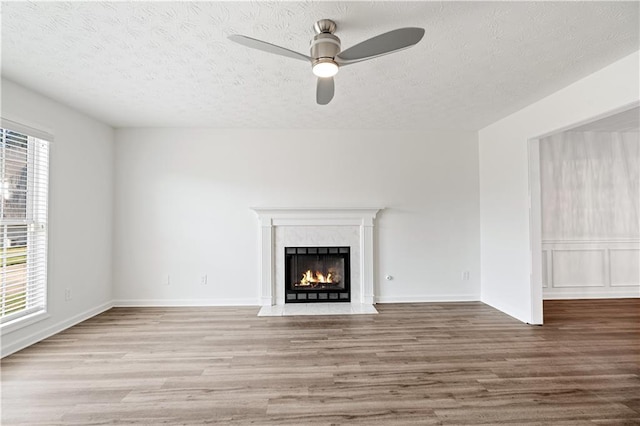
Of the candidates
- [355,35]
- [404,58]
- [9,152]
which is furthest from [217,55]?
[9,152]

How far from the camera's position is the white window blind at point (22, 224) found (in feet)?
9.14

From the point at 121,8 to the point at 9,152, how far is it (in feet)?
6.93

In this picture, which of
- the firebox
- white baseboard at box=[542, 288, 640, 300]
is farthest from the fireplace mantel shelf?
white baseboard at box=[542, 288, 640, 300]

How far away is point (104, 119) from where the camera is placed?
12.7 ft

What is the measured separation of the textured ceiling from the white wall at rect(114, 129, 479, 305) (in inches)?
27.1

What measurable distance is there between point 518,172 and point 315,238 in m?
2.69

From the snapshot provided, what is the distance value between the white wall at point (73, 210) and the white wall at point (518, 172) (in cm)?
523

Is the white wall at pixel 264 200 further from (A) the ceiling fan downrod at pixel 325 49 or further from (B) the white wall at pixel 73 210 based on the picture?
(A) the ceiling fan downrod at pixel 325 49

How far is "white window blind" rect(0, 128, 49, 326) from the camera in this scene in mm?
2785

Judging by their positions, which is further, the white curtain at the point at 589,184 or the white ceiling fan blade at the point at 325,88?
the white curtain at the point at 589,184

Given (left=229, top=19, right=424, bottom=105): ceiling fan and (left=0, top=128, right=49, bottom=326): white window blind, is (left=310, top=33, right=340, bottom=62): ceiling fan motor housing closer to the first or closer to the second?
(left=229, top=19, right=424, bottom=105): ceiling fan

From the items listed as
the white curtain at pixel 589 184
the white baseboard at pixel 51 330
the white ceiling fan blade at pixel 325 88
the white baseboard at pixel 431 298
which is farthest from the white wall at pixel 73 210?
the white curtain at pixel 589 184

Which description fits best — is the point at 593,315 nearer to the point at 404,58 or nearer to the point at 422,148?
the point at 422,148

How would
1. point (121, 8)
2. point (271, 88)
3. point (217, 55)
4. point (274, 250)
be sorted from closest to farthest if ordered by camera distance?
point (121, 8), point (217, 55), point (271, 88), point (274, 250)
